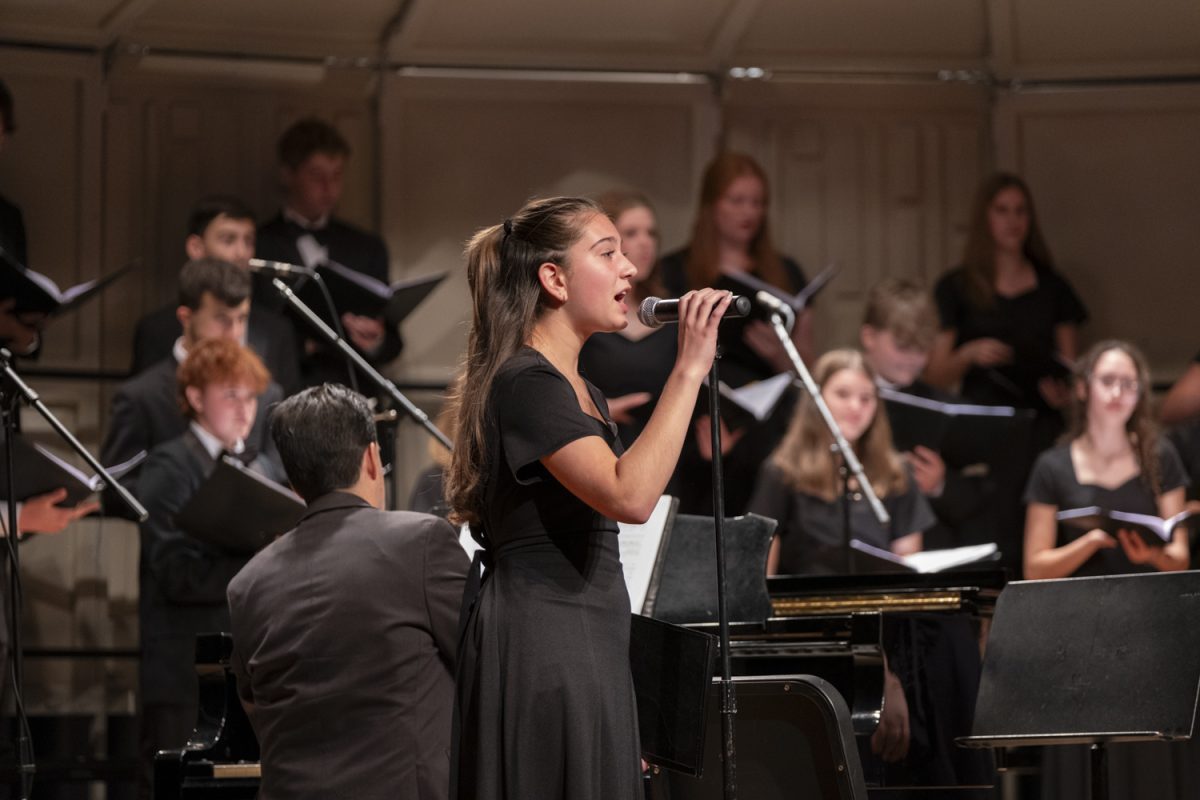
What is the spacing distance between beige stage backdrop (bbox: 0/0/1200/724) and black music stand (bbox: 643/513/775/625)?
3809 millimetres

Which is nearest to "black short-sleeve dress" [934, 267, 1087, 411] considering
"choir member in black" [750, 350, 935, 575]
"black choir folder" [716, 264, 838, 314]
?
"black choir folder" [716, 264, 838, 314]

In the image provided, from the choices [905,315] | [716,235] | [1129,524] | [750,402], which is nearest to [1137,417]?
[1129,524]

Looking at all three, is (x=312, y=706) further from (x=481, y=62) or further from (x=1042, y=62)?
(x=1042, y=62)

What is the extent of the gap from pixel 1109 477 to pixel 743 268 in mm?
1886

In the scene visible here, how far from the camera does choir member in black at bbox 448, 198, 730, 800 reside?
7.80 feet

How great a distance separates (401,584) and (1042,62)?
5.65 meters

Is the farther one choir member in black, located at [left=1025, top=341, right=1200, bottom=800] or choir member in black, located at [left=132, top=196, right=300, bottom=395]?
choir member in black, located at [left=132, top=196, right=300, bottom=395]

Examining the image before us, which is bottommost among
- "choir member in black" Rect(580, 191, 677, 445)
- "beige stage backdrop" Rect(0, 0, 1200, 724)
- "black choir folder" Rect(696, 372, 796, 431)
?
"black choir folder" Rect(696, 372, 796, 431)

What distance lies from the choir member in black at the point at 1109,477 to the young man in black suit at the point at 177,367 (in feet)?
8.01

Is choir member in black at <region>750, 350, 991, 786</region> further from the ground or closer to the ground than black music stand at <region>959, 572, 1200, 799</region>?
further from the ground

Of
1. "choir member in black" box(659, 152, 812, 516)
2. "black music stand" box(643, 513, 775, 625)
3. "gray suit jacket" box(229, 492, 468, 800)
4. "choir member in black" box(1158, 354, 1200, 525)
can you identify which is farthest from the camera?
"choir member in black" box(659, 152, 812, 516)

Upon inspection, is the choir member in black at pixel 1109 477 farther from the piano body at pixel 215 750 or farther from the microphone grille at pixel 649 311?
the microphone grille at pixel 649 311

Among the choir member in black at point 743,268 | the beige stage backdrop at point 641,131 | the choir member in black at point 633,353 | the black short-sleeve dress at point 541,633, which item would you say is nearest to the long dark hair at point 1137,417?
the choir member in black at point 743,268

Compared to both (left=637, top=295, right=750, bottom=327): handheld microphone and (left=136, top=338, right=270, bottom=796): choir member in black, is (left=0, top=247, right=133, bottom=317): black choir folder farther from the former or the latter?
(left=637, top=295, right=750, bottom=327): handheld microphone
